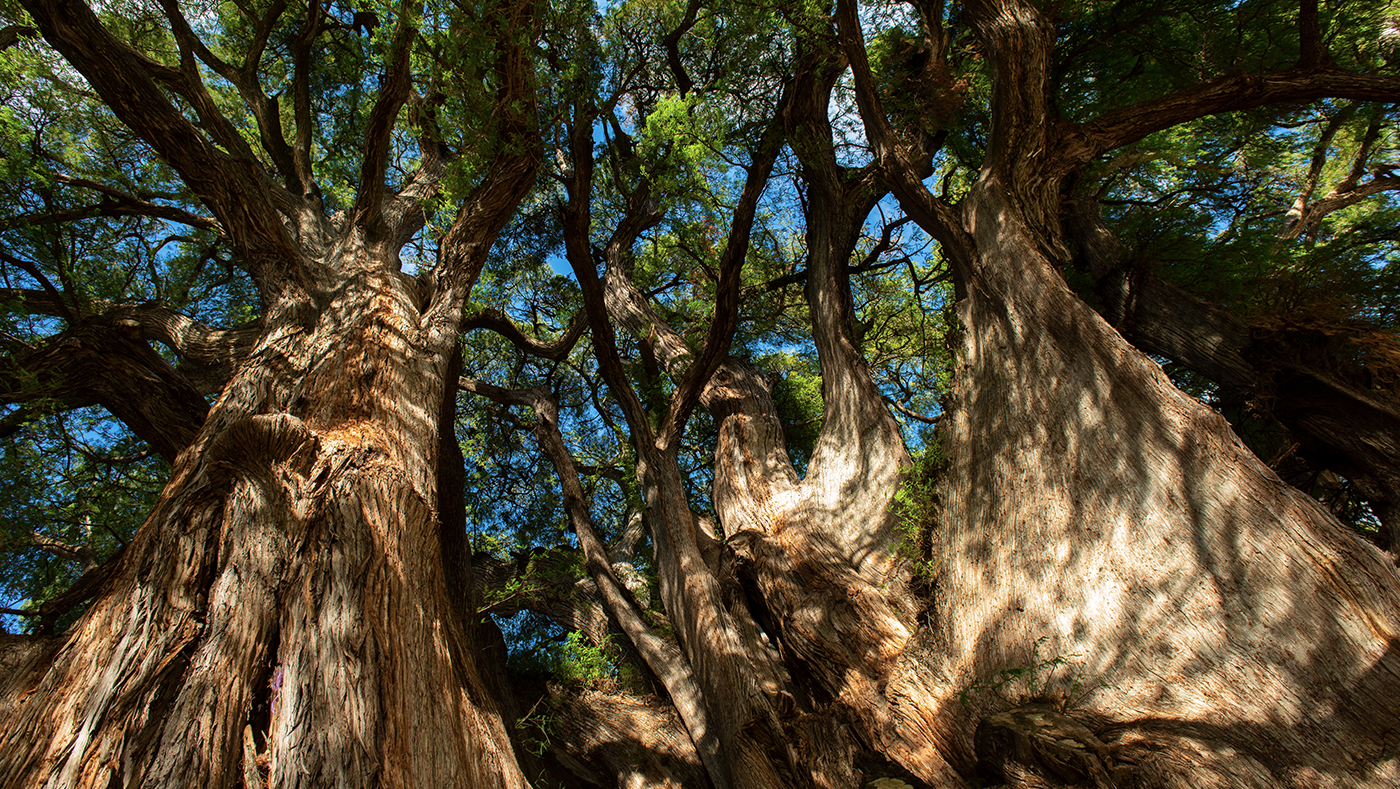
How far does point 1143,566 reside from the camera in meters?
3.27

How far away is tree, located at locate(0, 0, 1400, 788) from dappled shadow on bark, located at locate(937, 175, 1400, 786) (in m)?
0.02

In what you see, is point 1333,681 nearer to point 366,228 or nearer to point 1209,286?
point 1209,286

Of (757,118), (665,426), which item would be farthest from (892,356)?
(665,426)

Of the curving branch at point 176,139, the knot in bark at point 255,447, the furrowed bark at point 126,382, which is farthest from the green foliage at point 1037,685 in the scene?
the furrowed bark at point 126,382

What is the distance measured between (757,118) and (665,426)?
4783 millimetres

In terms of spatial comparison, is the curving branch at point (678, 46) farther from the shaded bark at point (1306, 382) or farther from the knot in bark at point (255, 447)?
the knot in bark at point (255, 447)

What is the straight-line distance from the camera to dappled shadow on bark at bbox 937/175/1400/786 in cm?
Answer: 254

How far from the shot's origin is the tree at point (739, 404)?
233cm

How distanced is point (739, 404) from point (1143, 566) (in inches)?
180

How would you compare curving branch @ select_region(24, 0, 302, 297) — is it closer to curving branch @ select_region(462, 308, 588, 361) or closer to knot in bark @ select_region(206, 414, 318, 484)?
knot in bark @ select_region(206, 414, 318, 484)

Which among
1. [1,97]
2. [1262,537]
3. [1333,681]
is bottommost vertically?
[1333,681]

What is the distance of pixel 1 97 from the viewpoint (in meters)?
5.82

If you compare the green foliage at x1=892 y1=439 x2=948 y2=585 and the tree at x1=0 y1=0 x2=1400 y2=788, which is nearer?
the tree at x1=0 y1=0 x2=1400 y2=788

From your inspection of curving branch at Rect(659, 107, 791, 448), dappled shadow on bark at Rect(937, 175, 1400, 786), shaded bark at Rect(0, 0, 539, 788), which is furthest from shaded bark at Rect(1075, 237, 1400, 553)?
shaded bark at Rect(0, 0, 539, 788)
